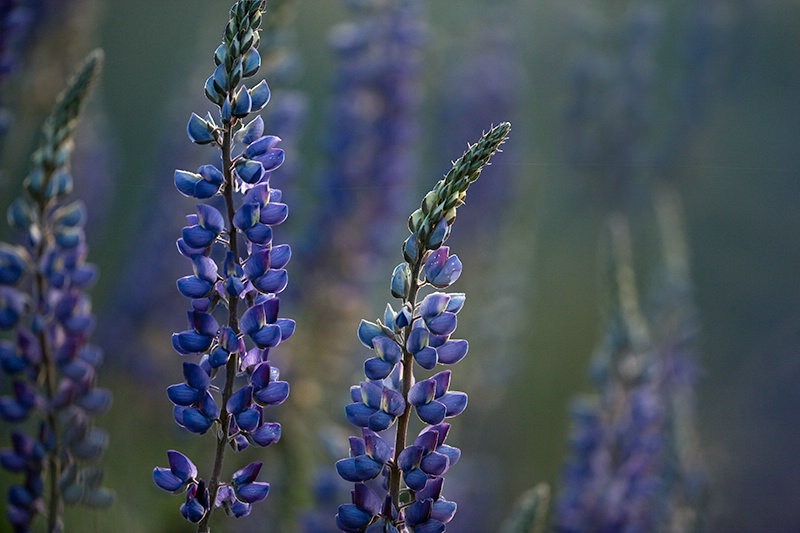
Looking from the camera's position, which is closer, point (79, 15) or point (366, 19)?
point (79, 15)

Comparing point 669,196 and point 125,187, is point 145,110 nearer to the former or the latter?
point 125,187

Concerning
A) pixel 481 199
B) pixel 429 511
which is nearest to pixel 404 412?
pixel 429 511

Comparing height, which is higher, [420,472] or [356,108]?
[356,108]

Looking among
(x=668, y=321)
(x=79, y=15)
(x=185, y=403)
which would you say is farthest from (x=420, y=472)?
(x=79, y=15)

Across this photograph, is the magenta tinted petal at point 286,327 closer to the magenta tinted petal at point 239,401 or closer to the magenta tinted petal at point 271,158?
the magenta tinted petal at point 239,401

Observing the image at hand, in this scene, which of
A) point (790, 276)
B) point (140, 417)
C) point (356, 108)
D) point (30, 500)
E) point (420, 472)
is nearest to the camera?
point (420, 472)

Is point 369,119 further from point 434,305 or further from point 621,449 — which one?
point 434,305
